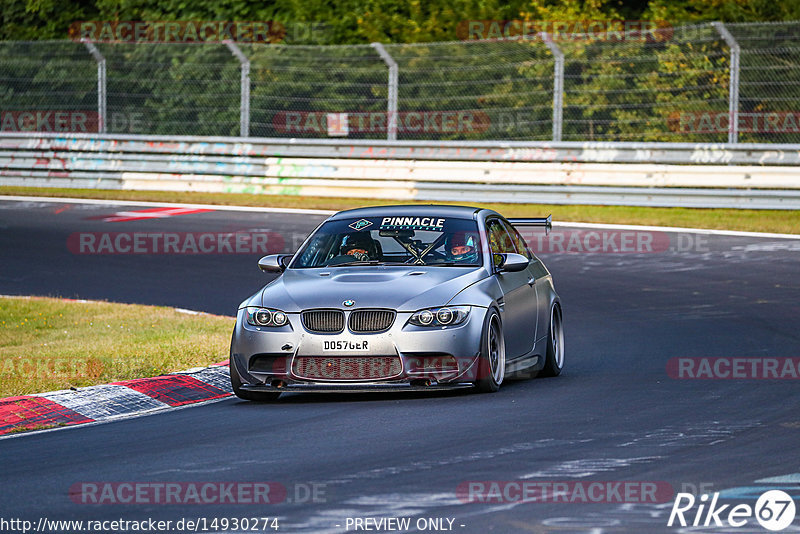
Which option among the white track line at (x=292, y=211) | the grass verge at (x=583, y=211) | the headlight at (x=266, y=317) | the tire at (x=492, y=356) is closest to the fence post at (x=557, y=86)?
the grass verge at (x=583, y=211)

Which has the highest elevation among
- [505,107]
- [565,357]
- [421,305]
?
[505,107]

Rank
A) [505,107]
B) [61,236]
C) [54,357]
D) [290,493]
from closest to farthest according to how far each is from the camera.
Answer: [290,493] < [54,357] < [61,236] < [505,107]

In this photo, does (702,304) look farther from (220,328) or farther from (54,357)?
(54,357)

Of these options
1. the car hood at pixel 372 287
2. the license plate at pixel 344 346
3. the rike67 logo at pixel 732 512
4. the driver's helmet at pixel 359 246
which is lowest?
the rike67 logo at pixel 732 512

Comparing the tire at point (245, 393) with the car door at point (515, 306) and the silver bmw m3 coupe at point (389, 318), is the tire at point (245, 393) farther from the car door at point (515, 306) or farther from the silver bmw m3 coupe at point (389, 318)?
the car door at point (515, 306)

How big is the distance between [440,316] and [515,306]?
1159mm

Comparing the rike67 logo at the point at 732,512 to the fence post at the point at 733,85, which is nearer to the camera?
the rike67 logo at the point at 732,512

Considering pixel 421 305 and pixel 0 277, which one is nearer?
pixel 421 305

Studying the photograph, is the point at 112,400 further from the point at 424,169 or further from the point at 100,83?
the point at 100,83

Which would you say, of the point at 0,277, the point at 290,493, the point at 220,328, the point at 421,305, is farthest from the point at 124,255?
the point at 290,493

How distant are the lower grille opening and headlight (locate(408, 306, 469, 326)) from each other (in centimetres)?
30

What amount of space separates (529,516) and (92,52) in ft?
76.8

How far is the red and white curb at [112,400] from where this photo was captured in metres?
9.30

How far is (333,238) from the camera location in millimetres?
11117
